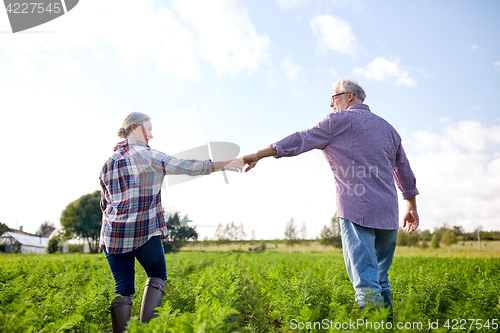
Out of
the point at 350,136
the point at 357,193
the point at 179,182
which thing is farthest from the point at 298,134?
the point at 179,182

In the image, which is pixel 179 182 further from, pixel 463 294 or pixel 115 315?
pixel 463 294

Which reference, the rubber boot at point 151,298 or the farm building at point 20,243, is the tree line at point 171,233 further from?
the rubber boot at point 151,298

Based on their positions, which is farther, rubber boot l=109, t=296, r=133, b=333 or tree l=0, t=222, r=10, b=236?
tree l=0, t=222, r=10, b=236

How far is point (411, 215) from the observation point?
3506 mm

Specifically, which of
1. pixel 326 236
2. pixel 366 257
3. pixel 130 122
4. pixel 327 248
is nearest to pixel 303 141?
pixel 366 257

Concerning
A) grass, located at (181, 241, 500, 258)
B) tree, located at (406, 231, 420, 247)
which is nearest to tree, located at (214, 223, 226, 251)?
grass, located at (181, 241, 500, 258)

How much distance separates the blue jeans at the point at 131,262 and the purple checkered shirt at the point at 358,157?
4.50ft

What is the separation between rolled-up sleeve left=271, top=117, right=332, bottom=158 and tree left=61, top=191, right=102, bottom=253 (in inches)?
2055

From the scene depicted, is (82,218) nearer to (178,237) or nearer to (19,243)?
(19,243)

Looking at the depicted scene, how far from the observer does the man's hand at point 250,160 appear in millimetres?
3018

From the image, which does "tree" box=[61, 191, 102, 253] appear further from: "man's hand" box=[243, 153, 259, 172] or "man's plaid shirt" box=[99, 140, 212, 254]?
"man's hand" box=[243, 153, 259, 172]

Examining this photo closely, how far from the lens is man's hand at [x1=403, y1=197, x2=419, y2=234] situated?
3453 mm

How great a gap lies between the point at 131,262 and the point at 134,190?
0.67 m

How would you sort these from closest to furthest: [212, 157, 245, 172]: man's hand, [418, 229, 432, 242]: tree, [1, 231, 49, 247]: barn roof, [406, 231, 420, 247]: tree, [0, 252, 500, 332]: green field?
[0, 252, 500, 332]: green field, [212, 157, 245, 172]: man's hand, [406, 231, 420, 247]: tree, [1, 231, 49, 247]: barn roof, [418, 229, 432, 242]: tree
